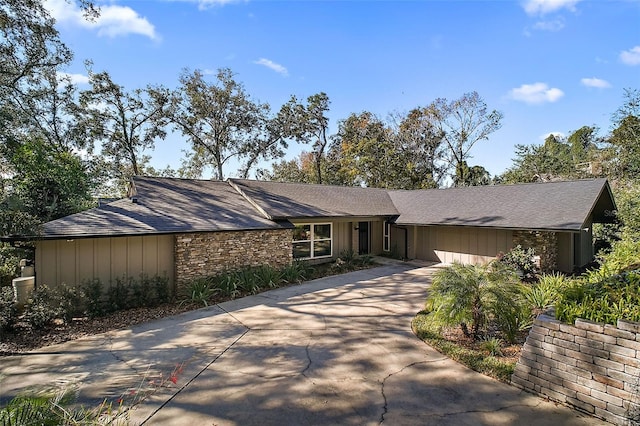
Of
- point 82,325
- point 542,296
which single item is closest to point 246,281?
point 82,325

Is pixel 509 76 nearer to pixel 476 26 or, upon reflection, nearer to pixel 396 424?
pixel 476 26

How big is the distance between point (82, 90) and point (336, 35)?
1842cm

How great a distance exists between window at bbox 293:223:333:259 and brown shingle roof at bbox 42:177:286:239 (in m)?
2.31

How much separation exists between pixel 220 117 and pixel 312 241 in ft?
53.4

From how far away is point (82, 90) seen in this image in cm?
2083

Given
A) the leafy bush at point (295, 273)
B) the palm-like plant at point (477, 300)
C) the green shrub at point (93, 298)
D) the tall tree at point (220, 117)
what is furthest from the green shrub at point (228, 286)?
the tall tree at point (220, 117)

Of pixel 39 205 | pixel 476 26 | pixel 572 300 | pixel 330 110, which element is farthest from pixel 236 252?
pixel 330 110

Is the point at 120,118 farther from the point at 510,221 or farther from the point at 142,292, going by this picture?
the point at 510,221

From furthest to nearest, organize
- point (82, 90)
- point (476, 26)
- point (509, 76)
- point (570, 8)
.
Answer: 1. point (82, 90)
2. point (509, 76)
3. point (476, 26)
4. point (570, 8)

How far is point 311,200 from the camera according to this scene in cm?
1449

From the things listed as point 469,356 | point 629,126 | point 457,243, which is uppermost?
point 629,126

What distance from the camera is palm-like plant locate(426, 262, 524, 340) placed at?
567 centimetres

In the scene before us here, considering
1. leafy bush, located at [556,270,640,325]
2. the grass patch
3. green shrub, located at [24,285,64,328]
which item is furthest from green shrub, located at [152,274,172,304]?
leafy bush, located at [556,270,640,325]

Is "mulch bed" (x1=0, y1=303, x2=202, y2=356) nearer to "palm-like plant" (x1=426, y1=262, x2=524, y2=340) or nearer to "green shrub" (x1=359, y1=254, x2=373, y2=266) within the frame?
"palm-like plant" (x1=426, y1=262, x2=524, y2=340)
